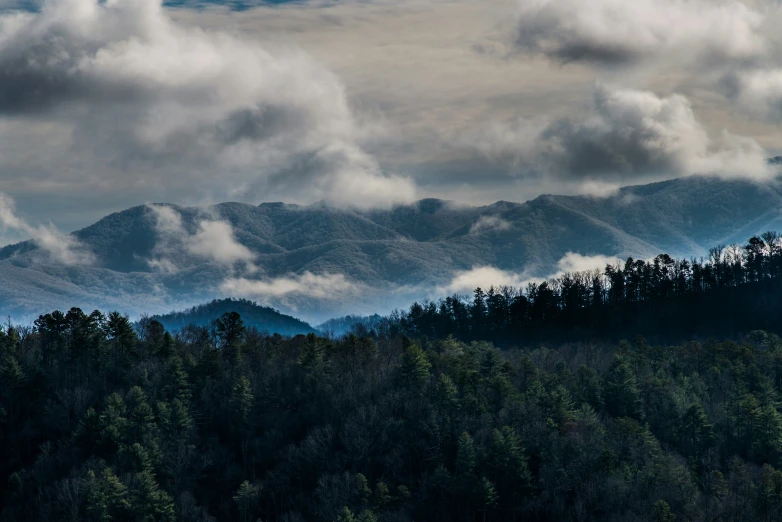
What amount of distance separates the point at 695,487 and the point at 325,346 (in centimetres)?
9004

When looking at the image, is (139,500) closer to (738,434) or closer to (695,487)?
(695,487)

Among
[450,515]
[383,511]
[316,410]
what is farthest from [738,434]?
[316,410]

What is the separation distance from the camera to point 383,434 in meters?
156

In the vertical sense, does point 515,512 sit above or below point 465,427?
below

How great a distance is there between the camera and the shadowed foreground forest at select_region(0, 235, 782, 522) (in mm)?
134875

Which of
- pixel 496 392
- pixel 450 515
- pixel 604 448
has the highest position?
pixel 496 392

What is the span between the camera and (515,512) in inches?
5399

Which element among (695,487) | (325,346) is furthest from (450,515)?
(325,346)

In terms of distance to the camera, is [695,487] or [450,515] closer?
[695,487]

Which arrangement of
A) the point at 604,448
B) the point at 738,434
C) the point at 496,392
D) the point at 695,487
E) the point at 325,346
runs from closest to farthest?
the point at 695,487 < the point at 604,448 < the point at 738,434 < the point at 496,392 < the point at 325,346

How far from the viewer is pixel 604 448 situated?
135250 mm

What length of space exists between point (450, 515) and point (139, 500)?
4822cm

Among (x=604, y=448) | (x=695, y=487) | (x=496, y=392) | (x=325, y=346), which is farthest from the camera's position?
(x=325, y=346)

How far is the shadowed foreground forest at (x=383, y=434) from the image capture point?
135 m
